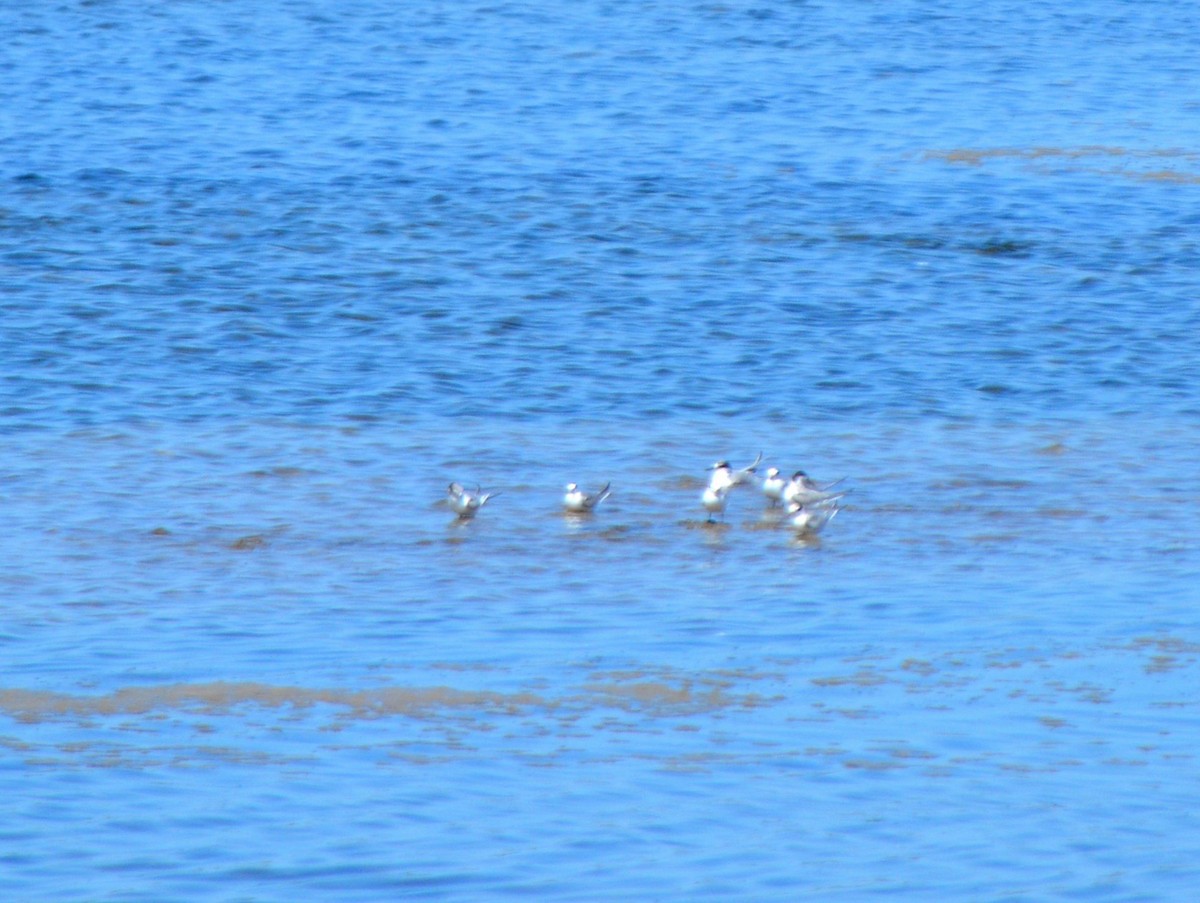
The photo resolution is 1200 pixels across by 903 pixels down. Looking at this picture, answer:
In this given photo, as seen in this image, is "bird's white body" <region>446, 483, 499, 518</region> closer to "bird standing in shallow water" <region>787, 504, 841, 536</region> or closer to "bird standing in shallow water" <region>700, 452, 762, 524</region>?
"bird standing in shallow water" <region>700, 452, 762, 524</region>

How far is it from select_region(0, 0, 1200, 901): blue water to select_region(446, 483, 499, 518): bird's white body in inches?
7.8

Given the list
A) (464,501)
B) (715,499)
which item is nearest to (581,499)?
(464,501)

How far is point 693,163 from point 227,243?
21.0 feet

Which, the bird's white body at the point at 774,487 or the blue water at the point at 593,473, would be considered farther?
the bird's white body at the point at 774,487

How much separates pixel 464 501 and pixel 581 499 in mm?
694

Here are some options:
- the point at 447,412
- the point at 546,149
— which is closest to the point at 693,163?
the point at 546,149

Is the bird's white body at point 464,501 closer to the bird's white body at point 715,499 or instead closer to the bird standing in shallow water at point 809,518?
the bird's white body at point 715,499

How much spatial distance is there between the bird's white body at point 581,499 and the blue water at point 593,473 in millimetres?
220

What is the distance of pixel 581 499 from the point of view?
1305 centimetres

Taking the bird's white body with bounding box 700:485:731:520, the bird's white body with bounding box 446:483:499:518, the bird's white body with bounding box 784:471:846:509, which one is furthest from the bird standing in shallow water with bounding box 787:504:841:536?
the bird's white body with bounding box 446:483:499:518

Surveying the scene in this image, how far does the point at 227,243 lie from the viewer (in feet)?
70.3

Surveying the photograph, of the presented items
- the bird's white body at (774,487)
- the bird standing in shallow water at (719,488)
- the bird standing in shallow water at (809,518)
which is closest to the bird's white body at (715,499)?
the bird standing in shallow water at (719,488)

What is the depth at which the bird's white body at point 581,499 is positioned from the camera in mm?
13055

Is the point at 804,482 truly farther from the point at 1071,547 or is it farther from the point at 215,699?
the point at 215,699
